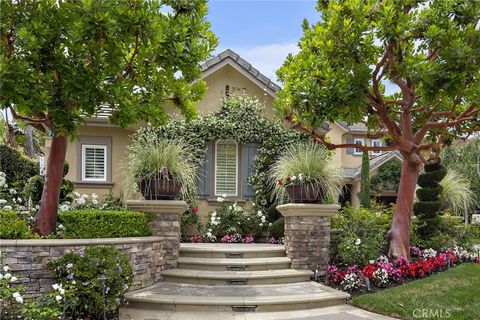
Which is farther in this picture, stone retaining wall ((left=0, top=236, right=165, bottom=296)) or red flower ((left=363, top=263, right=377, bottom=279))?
red flower ((left=363, top=263, right=377, bottom=279))

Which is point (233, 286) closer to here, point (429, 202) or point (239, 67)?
point (429, 202)

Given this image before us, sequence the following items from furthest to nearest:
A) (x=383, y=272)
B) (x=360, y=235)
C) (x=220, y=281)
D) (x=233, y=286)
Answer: (x=360, y=235)
(x=383, y=272)
(x=220, y=281)
(x=233, y=286)

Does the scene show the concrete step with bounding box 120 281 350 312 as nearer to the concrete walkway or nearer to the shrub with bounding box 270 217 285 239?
the concrete walkway

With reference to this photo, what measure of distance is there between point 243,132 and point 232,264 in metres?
4.55

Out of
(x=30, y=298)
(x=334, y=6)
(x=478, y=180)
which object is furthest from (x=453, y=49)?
(x=478, y=180)

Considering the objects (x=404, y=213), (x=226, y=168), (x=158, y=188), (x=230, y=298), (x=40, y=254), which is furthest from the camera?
(x=226, y=168)

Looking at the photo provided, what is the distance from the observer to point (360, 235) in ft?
28.9

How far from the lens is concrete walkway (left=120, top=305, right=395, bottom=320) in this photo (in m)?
6.16

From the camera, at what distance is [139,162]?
8.31m

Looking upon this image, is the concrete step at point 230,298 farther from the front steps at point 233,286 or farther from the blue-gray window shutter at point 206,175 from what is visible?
the blue-gray window shutter at point 206,175

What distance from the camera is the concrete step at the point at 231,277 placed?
7.62 m

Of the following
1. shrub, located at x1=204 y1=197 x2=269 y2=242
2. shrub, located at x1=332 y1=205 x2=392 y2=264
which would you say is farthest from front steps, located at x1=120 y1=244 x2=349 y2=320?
shrub, located at x1=204 y1=197 x2=269 y2=242

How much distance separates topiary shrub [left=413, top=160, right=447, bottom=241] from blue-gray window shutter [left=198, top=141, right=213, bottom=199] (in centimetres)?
532

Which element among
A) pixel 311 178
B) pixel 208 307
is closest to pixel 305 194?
pixel 311 178
